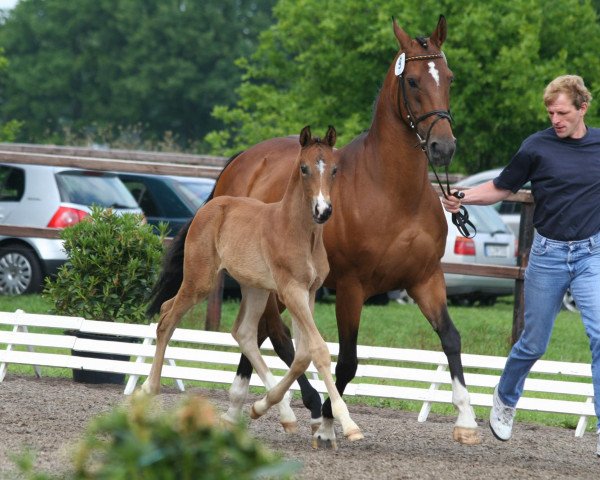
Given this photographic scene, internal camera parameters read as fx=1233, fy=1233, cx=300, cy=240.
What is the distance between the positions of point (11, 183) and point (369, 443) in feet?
29.5

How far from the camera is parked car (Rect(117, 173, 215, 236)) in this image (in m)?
15.7

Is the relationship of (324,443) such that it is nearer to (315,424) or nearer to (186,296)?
(315,424)

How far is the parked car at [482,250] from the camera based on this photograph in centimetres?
1741

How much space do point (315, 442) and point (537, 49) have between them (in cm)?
2041

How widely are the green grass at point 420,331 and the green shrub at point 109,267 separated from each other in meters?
0.66

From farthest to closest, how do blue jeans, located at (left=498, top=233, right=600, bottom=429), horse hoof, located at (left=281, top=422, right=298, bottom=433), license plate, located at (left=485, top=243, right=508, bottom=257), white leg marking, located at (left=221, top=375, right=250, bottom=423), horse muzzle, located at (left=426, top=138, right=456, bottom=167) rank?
license plate, located at (left=485, top=243, right=508, bottom=257), white leg marking, located at (left=221, top=375, right=250, bottom=423), horse hoof, located at (left=281, top=422, right=298, bottom=433), blue jeans, located at (left=498, top=233, right=600, bottom=429), horse muzzle, located at (left=426, top=138, right=456, bottom=167)

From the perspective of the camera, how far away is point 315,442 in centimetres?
708

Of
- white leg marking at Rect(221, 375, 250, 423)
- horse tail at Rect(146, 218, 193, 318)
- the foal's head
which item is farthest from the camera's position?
horse tail at Rect(146, 218, 193, 318)

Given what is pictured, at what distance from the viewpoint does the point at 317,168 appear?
633 centimetres

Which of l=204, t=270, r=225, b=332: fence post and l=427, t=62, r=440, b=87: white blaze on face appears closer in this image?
l=427, t=62, r=440, b=87: white blaze on face

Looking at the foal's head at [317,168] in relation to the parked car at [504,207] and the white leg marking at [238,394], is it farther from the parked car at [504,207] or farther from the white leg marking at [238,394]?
the parked car at [504,207]

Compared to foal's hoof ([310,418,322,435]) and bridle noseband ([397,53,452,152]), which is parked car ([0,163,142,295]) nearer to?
foal's hoof ([310,418,322,435])

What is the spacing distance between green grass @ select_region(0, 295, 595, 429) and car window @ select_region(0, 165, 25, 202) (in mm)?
1251

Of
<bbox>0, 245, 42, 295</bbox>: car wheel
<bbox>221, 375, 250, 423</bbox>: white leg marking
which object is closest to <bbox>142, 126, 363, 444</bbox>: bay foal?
<bbox>221, 375, 250, 423</bbox>: white leg marking
